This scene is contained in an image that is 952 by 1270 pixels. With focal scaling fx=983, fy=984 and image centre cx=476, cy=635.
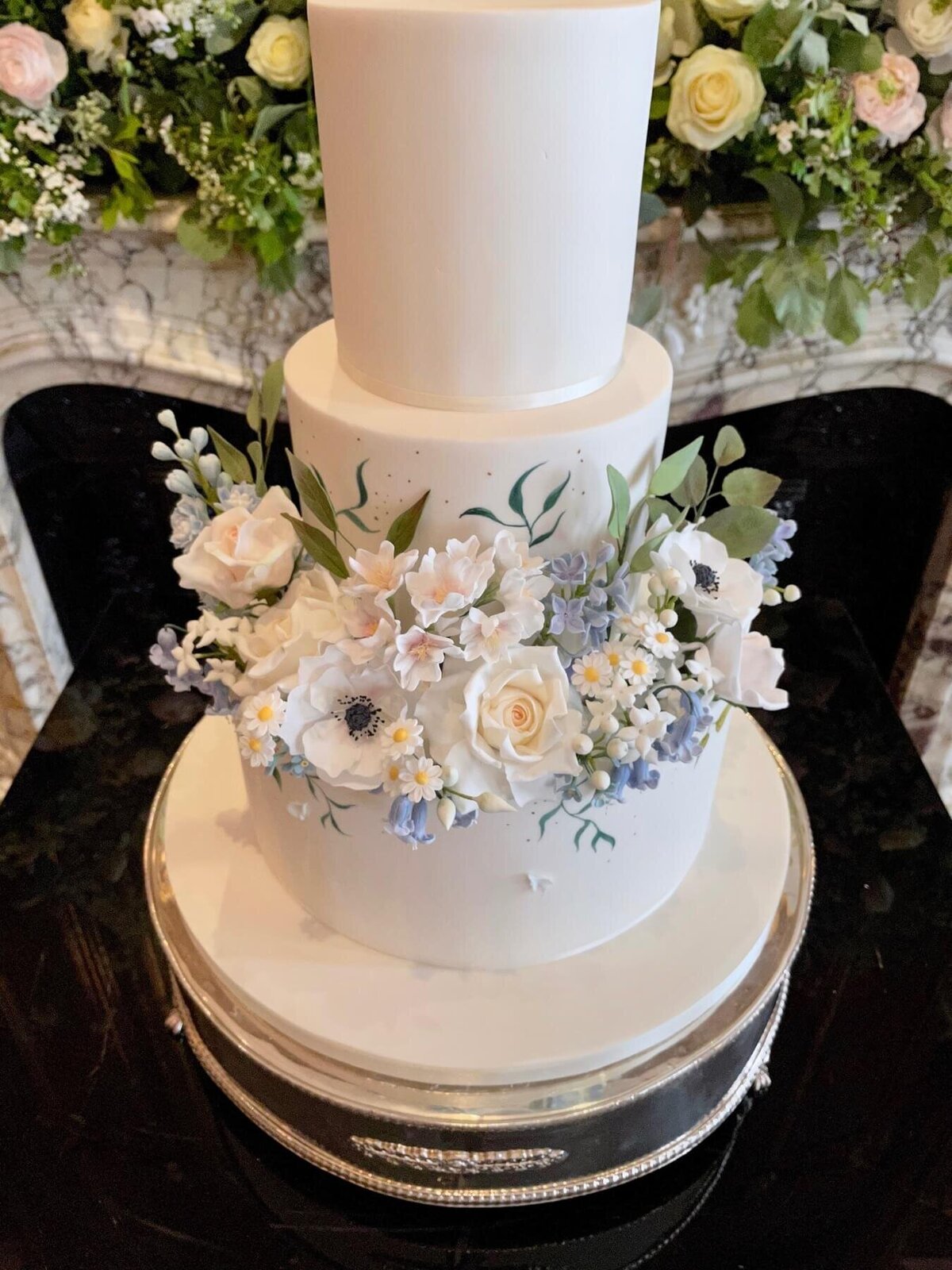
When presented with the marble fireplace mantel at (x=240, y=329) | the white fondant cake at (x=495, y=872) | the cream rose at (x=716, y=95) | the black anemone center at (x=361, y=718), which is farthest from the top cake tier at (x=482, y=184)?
the marble fireplace mantel at (x=240, y=329)

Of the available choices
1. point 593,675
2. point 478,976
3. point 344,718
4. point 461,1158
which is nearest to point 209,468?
point 344,718

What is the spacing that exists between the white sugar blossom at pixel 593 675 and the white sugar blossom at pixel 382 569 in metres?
0.14

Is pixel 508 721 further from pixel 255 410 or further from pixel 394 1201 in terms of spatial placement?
pixel 394 1201

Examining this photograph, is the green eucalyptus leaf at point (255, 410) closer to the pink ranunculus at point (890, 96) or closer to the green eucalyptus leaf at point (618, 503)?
the green eucalyptus leaf at point (618, 503)

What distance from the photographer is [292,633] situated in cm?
70

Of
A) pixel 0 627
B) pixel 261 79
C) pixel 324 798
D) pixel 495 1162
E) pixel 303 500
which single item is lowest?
pixel 0 627

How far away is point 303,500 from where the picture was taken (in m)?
0.74

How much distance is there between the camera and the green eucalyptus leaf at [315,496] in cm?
72

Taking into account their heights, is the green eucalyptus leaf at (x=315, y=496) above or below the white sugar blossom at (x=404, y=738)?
above

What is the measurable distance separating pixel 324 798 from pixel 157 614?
3.22 ft

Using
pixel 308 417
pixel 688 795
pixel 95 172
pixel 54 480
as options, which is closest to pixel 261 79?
pixel 95 172

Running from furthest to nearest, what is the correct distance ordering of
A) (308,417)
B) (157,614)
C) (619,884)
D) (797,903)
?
(157,614) → (797,903) → (619,884) → (308,417)

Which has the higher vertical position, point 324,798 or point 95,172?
point 95,172

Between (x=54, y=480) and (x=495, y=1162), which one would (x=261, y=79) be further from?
(x=495, y=1162)
